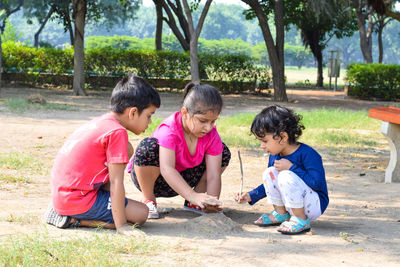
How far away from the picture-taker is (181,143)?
3.51m

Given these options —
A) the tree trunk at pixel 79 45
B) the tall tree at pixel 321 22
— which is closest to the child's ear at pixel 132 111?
the tree trunk at pixel 79 45

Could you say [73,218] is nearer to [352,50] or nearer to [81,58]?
[81,58]

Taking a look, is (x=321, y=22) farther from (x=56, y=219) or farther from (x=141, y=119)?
(x=56, y=219)

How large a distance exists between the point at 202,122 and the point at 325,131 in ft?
17.4

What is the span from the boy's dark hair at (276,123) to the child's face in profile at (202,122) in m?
0.29

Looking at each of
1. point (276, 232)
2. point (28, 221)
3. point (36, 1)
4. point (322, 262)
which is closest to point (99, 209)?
point (28, 221)

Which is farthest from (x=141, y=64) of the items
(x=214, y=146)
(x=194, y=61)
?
(x=214, y=146)

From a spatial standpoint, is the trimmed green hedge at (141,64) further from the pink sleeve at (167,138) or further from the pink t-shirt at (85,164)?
the pink t-shirt at (85,164)

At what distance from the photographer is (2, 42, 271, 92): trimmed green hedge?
58.4 feet

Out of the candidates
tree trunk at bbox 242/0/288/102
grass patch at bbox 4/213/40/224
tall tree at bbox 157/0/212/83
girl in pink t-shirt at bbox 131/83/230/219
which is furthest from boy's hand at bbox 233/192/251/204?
tree trunk at bbox 242/0/288/102

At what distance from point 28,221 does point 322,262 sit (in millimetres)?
1860

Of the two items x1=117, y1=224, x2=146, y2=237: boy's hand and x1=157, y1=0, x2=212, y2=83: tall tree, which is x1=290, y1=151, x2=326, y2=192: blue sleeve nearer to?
x1=117, y1=224, x2=146, y2=237: boy's hand

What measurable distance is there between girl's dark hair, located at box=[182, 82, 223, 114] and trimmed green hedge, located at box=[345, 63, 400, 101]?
55.7ft

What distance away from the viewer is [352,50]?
94188 millimetres
